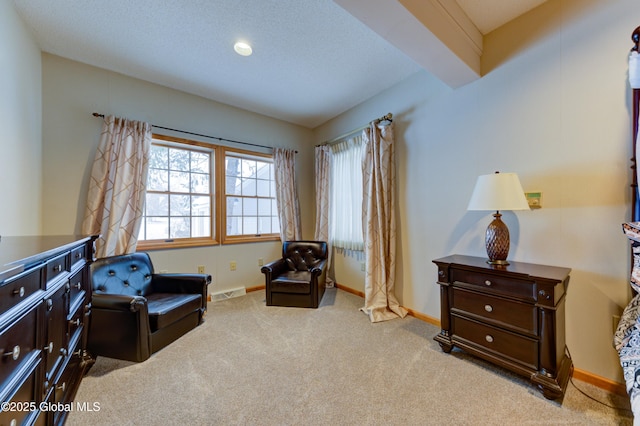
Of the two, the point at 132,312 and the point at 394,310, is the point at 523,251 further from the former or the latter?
the point at 132,312

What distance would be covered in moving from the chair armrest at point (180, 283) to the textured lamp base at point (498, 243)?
2606 mm

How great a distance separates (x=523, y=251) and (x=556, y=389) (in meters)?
0.92

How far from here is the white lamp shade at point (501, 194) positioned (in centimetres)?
170

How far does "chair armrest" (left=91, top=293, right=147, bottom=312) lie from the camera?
1.83m

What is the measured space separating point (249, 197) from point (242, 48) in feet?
6.74

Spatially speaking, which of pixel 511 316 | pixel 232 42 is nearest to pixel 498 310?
pixel 511 316

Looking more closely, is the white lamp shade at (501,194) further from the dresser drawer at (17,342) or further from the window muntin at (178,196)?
the window muntin at (178,196)

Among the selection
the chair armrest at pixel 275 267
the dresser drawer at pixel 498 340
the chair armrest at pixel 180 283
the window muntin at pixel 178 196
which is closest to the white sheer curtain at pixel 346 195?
the chair armrest at pixel 275 267

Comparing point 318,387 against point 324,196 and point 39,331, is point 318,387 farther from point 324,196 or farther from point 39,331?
point 324,196

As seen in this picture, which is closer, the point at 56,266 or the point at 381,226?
the point at 56,266

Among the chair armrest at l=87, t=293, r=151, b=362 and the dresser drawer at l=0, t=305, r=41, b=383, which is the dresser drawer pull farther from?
the chair armrest at l=87, t=293, r=151, b=362

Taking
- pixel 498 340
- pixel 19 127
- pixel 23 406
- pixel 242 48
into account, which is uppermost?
pixel 242 48

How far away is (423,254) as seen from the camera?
2.66 metres

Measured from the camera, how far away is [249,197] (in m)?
3.84
